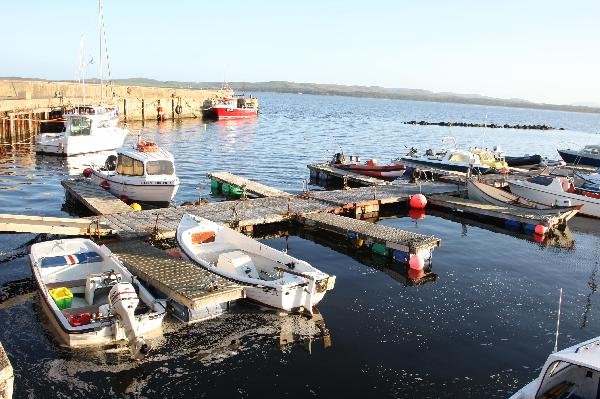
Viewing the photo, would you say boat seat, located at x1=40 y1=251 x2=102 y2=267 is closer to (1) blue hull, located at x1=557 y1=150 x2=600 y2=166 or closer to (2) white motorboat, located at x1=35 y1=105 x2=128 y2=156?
(2) white motorboat, located at x1=35 y1=105 x2=128 y2=156

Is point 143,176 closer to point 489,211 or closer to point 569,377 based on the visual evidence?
point 489,211

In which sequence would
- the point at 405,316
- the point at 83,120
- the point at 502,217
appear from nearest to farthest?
1. the point at 405,316
2. the point at 502,217
3. the point at 83,120

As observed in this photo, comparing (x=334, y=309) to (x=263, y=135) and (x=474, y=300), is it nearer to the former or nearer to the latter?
(x=474, y=300)

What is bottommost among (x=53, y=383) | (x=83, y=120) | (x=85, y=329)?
(x=53, y=383)

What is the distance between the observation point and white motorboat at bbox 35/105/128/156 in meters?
44.7

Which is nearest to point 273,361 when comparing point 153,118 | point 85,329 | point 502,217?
point 85,329

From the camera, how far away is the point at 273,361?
13.5m

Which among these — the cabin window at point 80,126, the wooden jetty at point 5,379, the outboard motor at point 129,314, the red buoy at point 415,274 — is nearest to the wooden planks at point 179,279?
the outboard motor at point 129,314

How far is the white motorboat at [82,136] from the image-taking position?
4466cm

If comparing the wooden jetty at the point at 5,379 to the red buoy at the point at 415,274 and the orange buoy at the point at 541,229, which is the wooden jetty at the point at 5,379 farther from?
the orange buoy at the point at 541,229

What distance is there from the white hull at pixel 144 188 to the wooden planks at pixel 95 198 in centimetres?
81

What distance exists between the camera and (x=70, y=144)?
146 feet

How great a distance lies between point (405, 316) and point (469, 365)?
120 inches

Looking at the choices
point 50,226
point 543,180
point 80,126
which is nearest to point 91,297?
point 50,226
